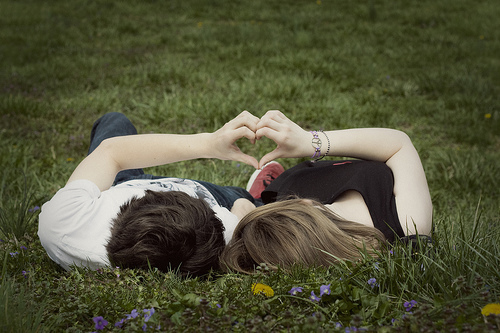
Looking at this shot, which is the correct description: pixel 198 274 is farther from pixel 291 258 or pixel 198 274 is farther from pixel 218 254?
pixel 291 258

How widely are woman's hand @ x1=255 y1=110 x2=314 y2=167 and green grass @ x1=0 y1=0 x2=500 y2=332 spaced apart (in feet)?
1.80

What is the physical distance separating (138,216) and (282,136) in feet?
2.27

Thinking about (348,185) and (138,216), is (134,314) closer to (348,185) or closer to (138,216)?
(138,216)

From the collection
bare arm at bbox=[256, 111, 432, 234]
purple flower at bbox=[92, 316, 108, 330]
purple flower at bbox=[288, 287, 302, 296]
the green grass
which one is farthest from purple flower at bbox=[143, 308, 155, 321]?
bare arm at bbox=[256, 111, 432, 234]

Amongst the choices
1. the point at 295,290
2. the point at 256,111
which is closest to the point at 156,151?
the point at 295,290

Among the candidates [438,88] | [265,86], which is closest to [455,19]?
[438,88]

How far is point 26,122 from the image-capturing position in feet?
12.5

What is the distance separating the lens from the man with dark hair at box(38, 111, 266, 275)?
1747 millimetres

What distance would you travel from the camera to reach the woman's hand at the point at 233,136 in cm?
195

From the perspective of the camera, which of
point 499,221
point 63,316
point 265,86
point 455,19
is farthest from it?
point 455,19

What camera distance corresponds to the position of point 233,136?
1.95 m

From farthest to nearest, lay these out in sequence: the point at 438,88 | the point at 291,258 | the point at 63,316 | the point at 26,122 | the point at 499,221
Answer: the point at 438,88
the point at 26,122
the point at 499,221
the point at 291,258
the point at 63,316

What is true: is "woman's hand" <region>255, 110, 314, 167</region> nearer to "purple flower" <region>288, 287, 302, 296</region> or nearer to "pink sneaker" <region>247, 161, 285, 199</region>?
"purple flower" <region>288, 287, 302, 296</region>

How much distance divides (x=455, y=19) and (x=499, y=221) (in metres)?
5.25
